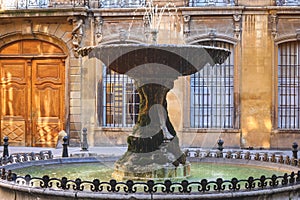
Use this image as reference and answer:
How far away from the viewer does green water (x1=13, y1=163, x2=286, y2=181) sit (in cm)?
1017

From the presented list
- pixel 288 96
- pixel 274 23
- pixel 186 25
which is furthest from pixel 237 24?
pixel 288 96

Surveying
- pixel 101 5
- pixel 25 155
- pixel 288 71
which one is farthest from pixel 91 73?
pixel 25 155

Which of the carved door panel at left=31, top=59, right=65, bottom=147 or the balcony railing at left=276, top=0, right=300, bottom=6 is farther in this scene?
the carved door panel at left=31, top=59, right=65, bottom=147

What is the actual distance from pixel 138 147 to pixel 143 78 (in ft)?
3.48

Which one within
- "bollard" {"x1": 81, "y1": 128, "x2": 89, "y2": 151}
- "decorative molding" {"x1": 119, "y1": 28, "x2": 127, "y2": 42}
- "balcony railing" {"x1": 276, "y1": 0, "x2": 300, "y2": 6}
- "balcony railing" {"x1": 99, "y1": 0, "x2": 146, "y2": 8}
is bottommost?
"bollard" {"x1": 81, "y1": 128, "x2": 89, "y2": 151}

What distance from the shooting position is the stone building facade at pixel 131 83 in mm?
19500

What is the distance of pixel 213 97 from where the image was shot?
20141 millimetres

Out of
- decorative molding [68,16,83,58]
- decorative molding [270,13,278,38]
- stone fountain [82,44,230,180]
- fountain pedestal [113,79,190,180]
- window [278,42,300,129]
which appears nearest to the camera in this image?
stone fountain [82,44,230,180]

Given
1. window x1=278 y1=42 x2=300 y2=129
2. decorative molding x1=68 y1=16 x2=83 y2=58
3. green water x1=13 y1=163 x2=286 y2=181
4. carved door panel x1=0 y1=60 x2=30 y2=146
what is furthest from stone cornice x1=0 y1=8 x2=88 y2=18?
green water x1=13 y1=163 x2=286 y2=181

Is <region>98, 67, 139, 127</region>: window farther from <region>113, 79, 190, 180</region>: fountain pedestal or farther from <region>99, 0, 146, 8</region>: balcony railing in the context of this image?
<region>113, 79, 190, 180</region>: fountain pedestal

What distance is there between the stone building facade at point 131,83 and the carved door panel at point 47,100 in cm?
3

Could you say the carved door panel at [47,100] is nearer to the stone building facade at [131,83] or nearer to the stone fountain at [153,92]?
the stone building facade at [131,83]

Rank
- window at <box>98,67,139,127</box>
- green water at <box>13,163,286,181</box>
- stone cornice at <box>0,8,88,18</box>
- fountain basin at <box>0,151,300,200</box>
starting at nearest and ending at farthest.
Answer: fountain basin at <box>0,151,300,200</box> < green water at <box>13,163,286,181</box> < stone cornice at <box>0,8,88,18</box> < window at <box>98,67,139,127</box>

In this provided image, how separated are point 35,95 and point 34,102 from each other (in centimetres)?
23
